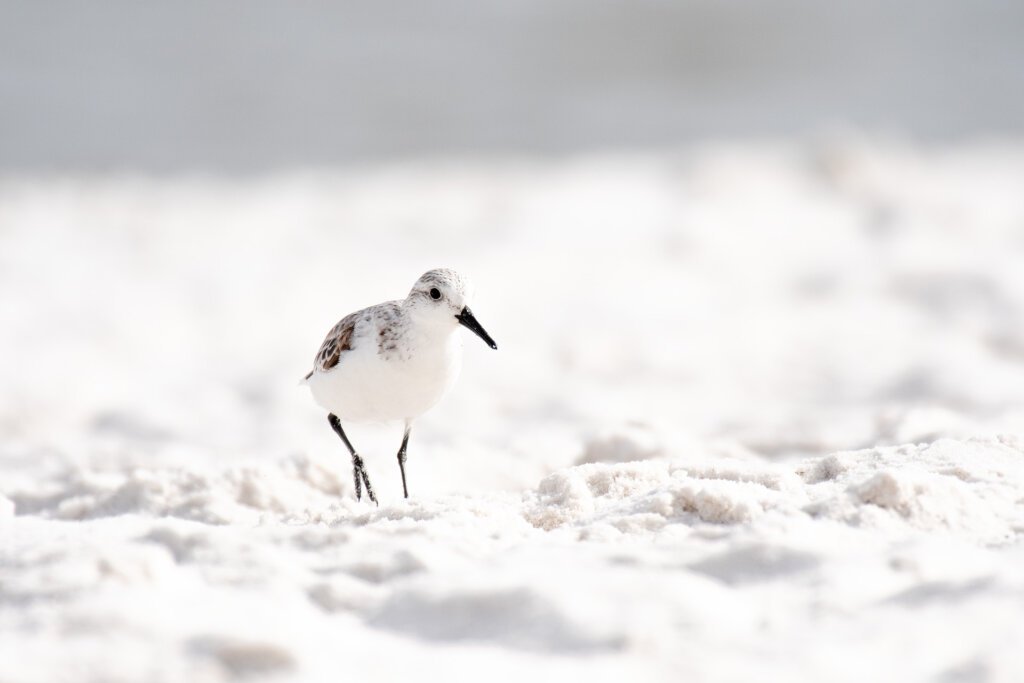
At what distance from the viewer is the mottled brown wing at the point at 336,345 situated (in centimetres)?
375

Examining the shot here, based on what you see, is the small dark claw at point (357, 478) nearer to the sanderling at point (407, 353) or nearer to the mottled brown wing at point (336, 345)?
the sanderling at point (407, 353)

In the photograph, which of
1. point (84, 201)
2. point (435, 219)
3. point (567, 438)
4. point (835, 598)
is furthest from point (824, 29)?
point (835, 598)

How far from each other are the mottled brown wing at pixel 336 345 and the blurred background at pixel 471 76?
8307mm

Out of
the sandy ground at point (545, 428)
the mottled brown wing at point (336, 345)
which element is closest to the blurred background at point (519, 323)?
the sandy ground at point (545, 428)

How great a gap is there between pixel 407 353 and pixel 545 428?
1886mm

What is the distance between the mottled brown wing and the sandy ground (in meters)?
0.39

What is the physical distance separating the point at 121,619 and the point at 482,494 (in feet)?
4.80

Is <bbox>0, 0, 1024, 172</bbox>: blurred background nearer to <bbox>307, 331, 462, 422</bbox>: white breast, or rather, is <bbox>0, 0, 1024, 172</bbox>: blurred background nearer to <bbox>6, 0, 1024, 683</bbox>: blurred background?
<bbox>6, 0, 1024, 683</bbox>: blurred background

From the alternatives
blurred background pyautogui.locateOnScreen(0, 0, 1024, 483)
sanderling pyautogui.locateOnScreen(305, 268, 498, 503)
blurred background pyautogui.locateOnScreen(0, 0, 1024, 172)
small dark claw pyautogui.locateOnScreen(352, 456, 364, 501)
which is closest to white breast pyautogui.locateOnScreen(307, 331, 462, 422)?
sanderling pyautogui.locateOnScreen(305, 268, 498, 503)

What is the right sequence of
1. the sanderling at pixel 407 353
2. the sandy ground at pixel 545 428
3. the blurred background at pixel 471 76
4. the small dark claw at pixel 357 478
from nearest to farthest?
the sandy ground at pixel 545 428 → the sanderling at pixel 407 353 → the small dark claw at pixel 357 478 → the blurred background at pixel 471 76

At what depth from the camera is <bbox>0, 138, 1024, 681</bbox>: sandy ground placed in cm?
209

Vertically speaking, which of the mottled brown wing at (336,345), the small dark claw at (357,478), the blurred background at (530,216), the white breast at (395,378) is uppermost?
the blurred background at (530,216)

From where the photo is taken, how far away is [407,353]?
3.49 m

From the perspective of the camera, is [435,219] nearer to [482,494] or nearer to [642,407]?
[642,407]
